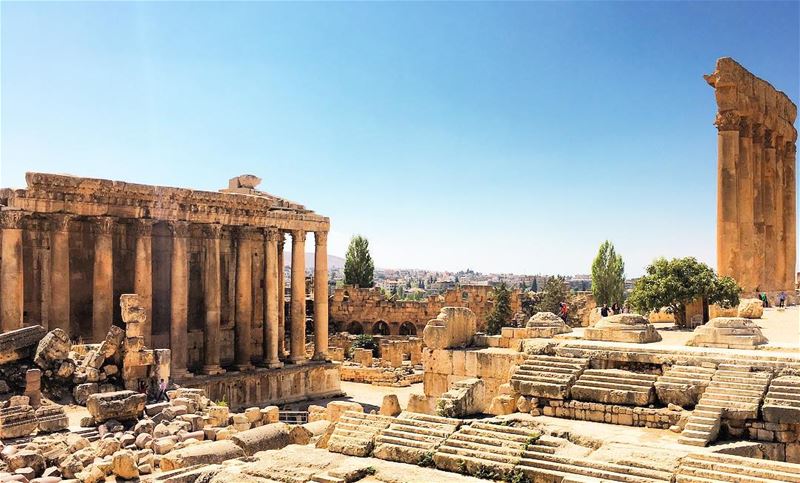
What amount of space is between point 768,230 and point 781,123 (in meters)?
4.74

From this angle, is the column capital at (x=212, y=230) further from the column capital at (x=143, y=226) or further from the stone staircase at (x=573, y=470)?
the stone staircase at (x=573, y=470)

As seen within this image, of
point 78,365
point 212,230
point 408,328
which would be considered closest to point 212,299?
point 212,230

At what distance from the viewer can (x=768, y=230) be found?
3077 centimetres

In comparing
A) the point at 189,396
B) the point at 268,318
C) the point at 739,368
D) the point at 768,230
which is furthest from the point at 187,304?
the point at 768,230

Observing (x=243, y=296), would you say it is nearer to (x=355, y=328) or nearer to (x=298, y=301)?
(x=298, y=301)

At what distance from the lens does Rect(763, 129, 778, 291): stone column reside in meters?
30.4

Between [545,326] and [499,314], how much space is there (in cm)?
2860

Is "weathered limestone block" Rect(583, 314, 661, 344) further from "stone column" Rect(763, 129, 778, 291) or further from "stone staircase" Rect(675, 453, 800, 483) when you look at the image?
"stone column" Rect(763, 129, 778, 291)

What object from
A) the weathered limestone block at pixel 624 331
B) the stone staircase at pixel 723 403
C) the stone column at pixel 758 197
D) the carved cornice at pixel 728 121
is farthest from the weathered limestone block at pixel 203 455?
the stone column at pixel 758 197

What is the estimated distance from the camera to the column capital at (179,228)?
23.7 meters

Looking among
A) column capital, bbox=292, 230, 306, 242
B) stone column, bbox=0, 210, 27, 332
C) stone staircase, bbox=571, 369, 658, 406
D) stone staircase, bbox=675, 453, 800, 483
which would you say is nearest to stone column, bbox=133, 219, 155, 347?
stone column, bbox=0, 210, 27, 332

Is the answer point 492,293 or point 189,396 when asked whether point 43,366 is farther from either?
point 492,293

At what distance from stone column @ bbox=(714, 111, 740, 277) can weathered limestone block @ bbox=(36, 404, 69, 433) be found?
22528 mm

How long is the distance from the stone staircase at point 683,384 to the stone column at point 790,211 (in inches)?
887
